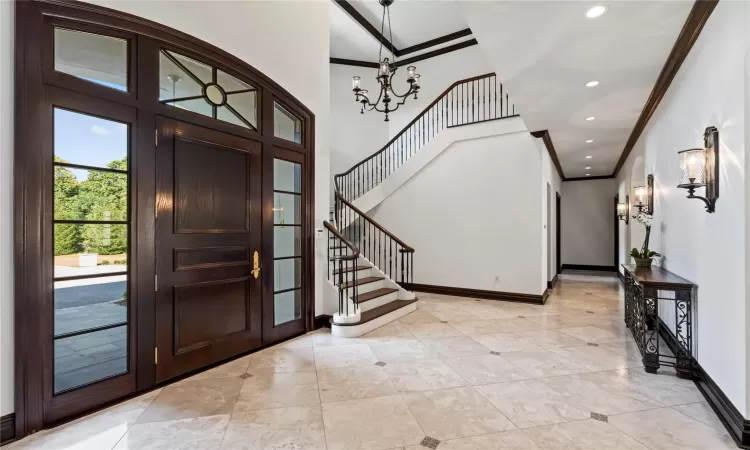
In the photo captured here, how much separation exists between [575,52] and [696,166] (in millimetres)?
1436

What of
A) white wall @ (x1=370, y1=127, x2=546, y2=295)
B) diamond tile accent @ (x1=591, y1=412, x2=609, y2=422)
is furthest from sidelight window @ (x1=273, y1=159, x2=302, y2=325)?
white wall @ (x1=370, y1=127, x2=546, y2=295)

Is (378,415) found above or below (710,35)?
below

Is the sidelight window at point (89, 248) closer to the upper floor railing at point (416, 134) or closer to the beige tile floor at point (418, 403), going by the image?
the beige tile floor at point (418, 403)

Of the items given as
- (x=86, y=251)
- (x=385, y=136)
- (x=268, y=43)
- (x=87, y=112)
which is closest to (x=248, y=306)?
(x=86, y=251)

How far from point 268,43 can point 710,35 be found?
4029 millimetres

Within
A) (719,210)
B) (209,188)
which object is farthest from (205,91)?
(719,210)

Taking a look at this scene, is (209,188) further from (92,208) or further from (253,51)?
(253,51)

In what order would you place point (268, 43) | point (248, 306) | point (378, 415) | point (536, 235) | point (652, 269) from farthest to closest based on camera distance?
A: point (536, 235), point (652, 269), point (268, 43), point (248, 306), point (378, 415)

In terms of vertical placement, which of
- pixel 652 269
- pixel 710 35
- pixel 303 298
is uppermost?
pixel 710 35

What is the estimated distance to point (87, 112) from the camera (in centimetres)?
243

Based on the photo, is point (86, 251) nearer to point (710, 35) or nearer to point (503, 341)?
point (503, 341)

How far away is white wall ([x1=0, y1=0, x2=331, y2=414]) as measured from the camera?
81.8 inches

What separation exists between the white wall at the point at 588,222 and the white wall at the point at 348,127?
20.9 ft

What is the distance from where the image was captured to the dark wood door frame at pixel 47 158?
6.96 ft
